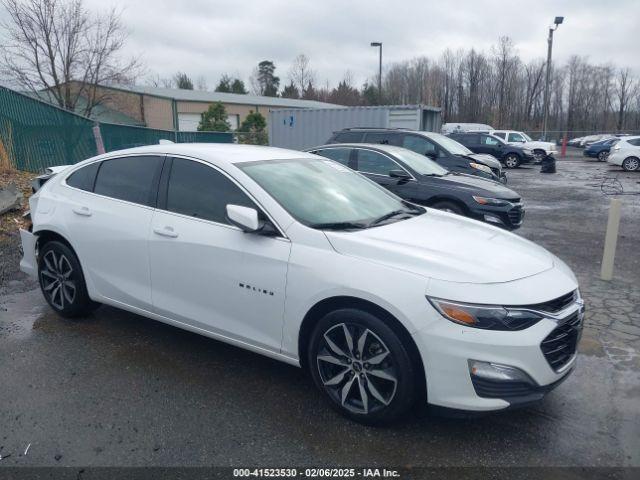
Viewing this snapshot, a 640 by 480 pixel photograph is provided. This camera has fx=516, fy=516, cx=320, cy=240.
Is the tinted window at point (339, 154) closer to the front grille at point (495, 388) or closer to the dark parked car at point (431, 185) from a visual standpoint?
the dark parked car at point (431, 185)

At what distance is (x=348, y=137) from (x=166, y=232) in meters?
Result: 8.39

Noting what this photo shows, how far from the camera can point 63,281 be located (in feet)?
15.3

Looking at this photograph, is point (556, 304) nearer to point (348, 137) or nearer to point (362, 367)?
point (362, 367)

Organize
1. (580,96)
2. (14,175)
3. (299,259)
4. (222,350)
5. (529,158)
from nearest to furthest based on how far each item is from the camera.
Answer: (299,259) → (222,350) → (14,175) → (529,158) → (580,96)

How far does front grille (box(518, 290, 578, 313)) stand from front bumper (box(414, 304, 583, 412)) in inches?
3.4

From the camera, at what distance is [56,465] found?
279 centimetres

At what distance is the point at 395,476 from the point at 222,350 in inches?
75.8

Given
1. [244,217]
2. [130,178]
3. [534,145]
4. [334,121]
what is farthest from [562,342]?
[534,145]

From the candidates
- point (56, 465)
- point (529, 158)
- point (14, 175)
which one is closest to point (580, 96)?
point (529, 158)

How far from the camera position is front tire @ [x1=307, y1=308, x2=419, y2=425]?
295 centimetres

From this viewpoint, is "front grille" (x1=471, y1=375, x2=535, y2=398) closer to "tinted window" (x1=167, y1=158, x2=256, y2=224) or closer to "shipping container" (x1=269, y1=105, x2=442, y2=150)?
"tinted window" (x1=167, y1=158, x2=256, y2=224)

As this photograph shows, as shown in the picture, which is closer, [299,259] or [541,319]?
[541,319]

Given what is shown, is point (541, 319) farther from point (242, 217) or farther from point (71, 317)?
point (71, 317)

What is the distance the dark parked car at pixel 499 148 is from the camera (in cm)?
2498
